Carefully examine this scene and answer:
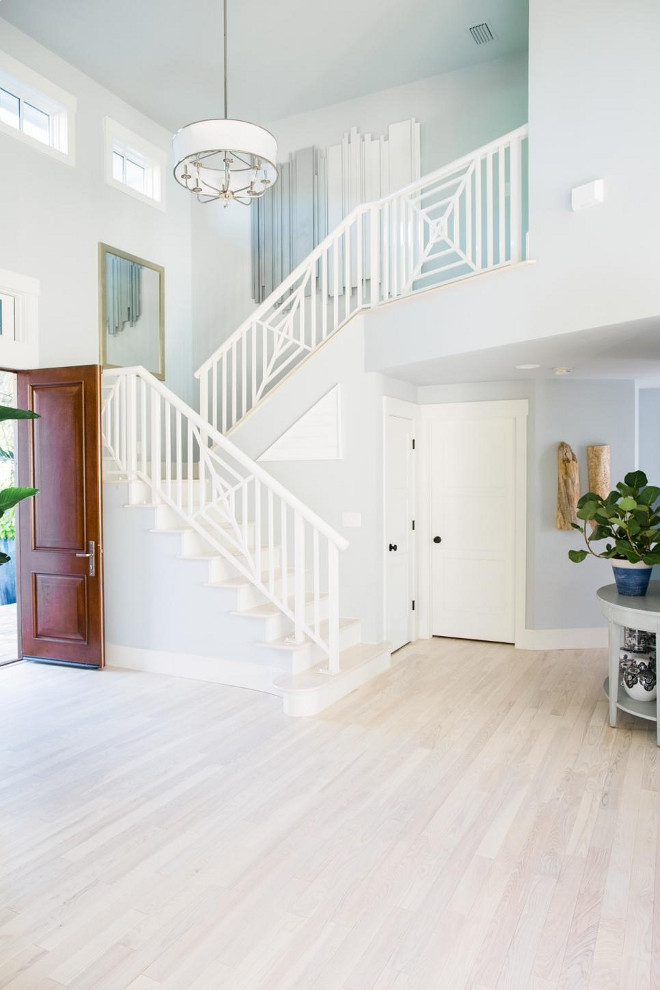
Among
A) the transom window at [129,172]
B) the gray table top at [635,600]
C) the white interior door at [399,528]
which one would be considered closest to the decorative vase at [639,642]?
the gray table top at [635,600]

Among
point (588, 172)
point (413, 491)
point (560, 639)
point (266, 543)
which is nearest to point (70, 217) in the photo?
point (266, 543)

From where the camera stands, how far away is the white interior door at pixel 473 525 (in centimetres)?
609

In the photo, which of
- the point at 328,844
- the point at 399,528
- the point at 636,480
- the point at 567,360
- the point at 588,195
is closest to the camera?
the point at 328,844

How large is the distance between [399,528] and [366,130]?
4.39 meters

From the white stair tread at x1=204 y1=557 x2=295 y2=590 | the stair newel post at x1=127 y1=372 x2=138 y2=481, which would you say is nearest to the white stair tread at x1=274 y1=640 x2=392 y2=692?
the white stair tread at x1=204 y1=557 x2=295 y2=590

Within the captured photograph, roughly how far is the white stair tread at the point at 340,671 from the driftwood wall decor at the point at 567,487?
1.94 m

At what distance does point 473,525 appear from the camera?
6.22 metres

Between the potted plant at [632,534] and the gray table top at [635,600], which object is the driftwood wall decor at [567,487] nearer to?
the gray table top at [635,600]

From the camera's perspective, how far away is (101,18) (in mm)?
5727

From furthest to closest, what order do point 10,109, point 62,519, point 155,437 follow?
point 10,109 → point 62,519 → point 155,437

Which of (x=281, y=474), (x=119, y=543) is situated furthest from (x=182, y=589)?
(x=281, y=474)

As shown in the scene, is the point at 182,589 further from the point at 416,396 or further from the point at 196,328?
the point at 196,328

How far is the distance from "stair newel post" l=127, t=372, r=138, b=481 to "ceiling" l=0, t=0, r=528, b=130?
3281mm

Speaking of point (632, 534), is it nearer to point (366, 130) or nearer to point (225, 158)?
point (225, 158)
